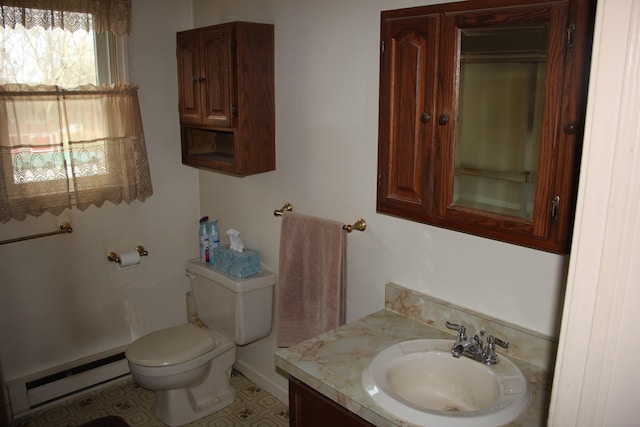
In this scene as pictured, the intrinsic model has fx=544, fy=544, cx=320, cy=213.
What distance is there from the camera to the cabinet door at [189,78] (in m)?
2.50

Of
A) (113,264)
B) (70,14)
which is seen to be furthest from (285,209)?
(70,14)

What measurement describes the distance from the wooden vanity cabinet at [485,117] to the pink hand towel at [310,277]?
409mm

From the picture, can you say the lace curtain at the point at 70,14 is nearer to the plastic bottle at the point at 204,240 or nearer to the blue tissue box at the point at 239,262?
the plastic bottle at the point at 204,240

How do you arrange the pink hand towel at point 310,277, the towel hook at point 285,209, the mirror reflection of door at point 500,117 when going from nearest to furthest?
the mirror reflection of door at point 500,117
the pink hand towel at point 310,277
the towel hook at point 285,209

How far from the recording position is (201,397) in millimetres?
2744

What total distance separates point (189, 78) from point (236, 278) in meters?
0.98

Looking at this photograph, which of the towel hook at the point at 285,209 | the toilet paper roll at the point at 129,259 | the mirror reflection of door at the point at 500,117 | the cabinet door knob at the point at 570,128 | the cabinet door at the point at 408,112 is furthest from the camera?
the toilet paper roll at the point at 129,259

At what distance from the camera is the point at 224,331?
2.74m

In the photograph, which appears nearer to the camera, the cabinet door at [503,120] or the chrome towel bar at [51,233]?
the cabinet door at [503,120]

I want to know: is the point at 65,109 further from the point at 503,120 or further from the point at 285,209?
the point at 503,120

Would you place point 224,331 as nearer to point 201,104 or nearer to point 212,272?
point 212,272

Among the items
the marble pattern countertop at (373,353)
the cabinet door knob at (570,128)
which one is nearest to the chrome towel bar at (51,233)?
the marble pattern countertop at (373,353)

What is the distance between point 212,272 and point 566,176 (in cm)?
180

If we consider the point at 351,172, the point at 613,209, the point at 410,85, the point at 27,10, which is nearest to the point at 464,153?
the point at 410,85
